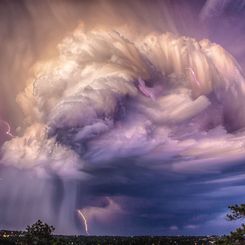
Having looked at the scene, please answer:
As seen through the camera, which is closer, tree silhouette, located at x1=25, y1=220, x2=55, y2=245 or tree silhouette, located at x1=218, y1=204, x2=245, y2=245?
tree silhouette, located at x1=218, y1=204, x2=245, y2=245

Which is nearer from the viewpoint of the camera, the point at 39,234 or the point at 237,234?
the point at 237,234

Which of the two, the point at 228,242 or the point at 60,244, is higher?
the point at 60,244

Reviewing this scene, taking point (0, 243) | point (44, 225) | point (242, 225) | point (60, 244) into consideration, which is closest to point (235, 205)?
point (242, 225)

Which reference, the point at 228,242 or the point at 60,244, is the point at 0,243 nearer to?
the point at 60,244

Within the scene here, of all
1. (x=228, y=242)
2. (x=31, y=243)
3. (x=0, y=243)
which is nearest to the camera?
(x=228, y=242)

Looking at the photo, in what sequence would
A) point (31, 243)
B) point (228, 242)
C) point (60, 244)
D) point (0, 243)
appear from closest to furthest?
point (228, 242), point (31, 243), point (60, 244), point (0, 243)

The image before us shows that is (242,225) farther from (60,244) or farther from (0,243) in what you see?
(0,243)

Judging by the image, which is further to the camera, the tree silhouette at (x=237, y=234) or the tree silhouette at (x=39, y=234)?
the tree silhouette at (x=39, y=234)

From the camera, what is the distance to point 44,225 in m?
70.0

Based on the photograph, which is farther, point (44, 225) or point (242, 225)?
point (44, 225)

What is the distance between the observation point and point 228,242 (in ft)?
115

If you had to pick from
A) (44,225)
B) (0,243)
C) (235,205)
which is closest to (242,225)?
(235,205)

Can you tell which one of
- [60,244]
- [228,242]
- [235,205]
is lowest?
[228,242]

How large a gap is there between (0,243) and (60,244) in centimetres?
1943
